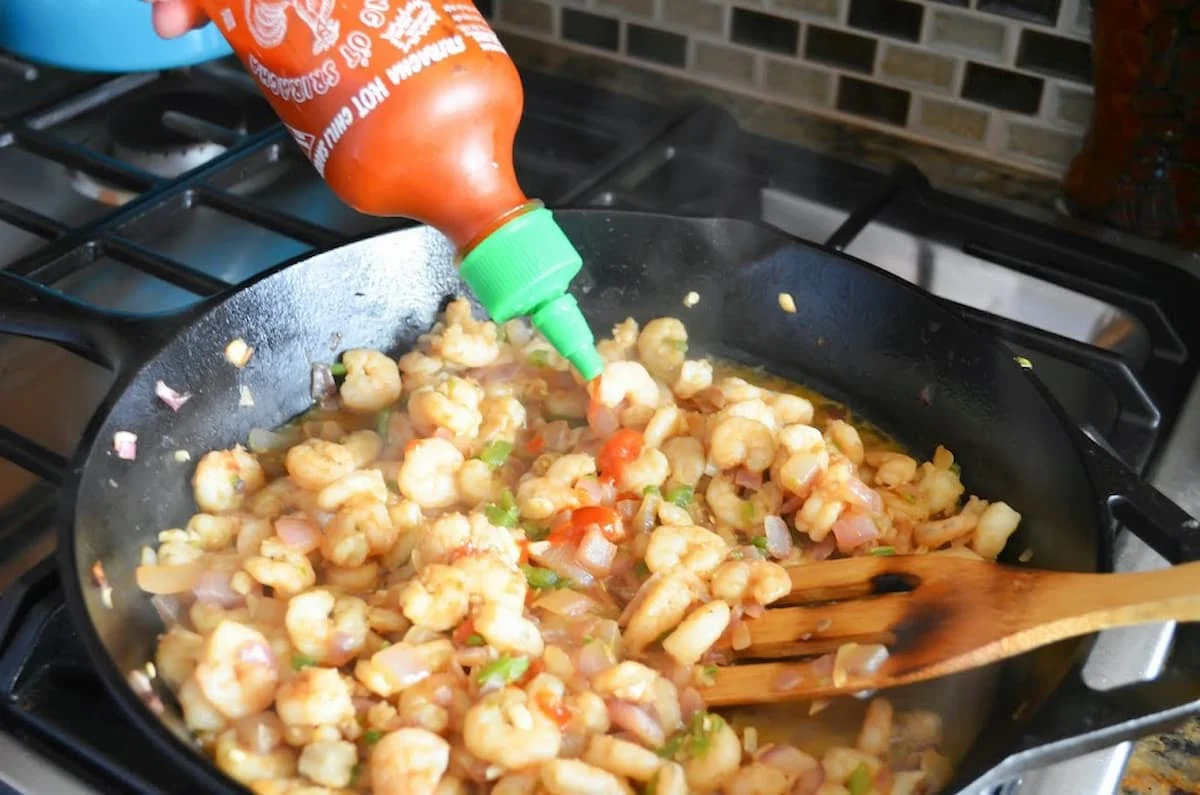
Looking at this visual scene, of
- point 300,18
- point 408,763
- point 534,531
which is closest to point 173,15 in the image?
point 300,18

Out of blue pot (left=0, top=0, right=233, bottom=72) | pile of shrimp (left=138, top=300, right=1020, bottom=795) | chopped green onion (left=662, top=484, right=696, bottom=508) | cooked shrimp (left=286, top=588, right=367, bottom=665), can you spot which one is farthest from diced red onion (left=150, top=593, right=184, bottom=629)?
blue pot (left=0, top=0, right=233, bottom=72)

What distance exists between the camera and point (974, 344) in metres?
1.07

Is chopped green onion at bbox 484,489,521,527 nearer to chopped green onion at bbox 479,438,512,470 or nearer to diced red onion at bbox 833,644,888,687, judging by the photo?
chopped green onion at bbox 479,438,512,470

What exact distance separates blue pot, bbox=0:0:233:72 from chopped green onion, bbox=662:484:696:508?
68 cm

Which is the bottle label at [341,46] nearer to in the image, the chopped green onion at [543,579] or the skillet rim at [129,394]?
the skillet rim at [129,394]

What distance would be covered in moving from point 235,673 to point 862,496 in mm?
524

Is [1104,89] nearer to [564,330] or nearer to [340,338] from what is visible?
[564,330]

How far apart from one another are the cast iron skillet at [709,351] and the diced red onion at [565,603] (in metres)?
0.29

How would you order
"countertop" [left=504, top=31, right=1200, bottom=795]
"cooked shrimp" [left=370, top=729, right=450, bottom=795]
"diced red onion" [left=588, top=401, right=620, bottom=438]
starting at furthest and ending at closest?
"countertop" [left=504, top=31, right=1200, bottom=795] < "diced red onion" [left=588, top=401, right=620, bottom=438] < "cooked shrimp" [left=370, top=729, right=450, bottom=795]

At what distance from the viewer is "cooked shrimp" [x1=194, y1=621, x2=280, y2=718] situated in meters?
0.84

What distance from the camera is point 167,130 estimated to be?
1438 mm

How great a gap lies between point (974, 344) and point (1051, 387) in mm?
165

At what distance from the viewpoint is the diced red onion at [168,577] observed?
95 centimetres

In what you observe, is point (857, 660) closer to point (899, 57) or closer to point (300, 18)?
point (300, 18)
